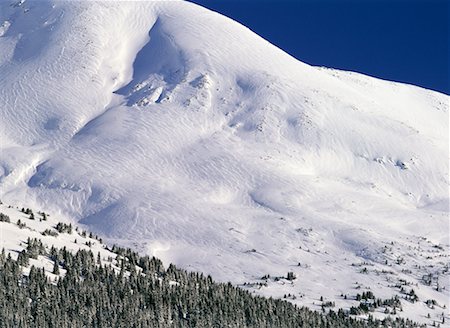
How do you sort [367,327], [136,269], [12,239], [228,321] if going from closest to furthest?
[228,321]
[12,239]
[136,269]
[367,327]

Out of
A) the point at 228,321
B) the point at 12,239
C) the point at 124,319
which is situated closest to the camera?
the point at 124,319

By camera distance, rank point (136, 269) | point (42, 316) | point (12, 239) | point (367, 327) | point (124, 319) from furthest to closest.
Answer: point (367, 327) < point (136, 269) < point (12, 239) < point (124, 319) < point (42, 316)

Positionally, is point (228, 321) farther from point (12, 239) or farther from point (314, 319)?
point (12, 239)

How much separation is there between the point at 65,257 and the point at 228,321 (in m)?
33.6

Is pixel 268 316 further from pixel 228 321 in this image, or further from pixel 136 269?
pixel 136 269

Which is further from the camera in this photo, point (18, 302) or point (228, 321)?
point (228, 321)

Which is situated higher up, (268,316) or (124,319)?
(268,316)

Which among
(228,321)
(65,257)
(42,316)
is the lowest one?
(42,316)

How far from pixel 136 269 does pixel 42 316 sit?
1958 inches

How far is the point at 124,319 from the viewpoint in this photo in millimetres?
131625

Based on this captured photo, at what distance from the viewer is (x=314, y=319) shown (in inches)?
6816

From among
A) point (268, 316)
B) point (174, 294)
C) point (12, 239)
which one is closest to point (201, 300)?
point (174, 294)

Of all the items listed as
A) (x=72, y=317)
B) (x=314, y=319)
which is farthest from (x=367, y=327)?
(x=72, y=317)

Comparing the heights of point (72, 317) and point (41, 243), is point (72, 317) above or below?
below
